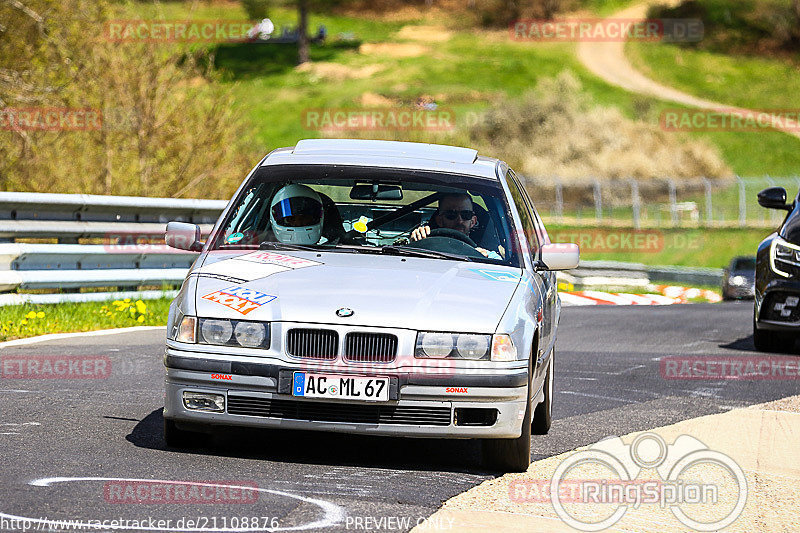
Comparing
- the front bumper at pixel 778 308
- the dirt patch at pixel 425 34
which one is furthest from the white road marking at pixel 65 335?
the dirt patch at pixel 425 34

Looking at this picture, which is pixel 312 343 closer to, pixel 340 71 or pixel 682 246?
pixel 682 246

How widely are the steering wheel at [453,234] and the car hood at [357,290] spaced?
309mm

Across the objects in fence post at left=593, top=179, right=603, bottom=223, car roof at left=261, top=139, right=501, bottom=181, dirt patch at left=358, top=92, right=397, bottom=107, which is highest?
dirt patch at left=358, top=92, right=397, bottom=107

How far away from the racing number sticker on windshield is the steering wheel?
1.39 metres

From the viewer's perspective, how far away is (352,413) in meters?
6.43

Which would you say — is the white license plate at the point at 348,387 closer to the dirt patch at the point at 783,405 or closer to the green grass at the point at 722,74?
the dirt patch at the point at 783,405

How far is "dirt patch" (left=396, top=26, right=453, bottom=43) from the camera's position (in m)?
107

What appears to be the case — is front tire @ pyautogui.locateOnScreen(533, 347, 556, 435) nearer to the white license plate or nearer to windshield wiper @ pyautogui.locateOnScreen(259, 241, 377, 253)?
windshield wiper @ pyautogui.locateOnScreen(259, 241, 377, 253)

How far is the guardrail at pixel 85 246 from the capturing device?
12.4 metres

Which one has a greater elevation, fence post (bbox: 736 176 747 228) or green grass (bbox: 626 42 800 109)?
green grass (bbox: 626 42 800 109)

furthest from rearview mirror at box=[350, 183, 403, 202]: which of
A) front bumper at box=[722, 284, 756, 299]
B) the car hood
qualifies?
front bumper at box=[722, 284, 756, 299]

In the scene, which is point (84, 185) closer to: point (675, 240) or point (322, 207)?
point (322, 207)

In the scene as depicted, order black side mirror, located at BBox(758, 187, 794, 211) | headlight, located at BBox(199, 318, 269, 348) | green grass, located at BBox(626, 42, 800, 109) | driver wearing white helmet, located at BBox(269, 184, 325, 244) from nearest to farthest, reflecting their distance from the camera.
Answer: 1. headlight, located at BBox(199, 318, 269, 348)
2. driver wearing white helmet, located at BBox(269, 184, 325, 244)
3. black side mirror, located at BBox(758, 187, 794, 211)
4. green grass, located at BBox(626, 42, 800, 109)

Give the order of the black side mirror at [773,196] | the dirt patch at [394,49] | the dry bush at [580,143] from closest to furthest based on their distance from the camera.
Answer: the black side mirror at [773,196] < the dry bush at [580,143] < the dirt patch at [394,49]
